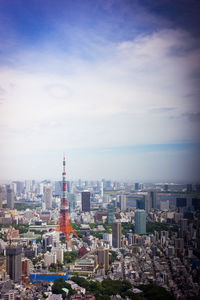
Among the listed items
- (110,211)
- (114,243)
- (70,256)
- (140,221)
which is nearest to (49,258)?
(70,256)

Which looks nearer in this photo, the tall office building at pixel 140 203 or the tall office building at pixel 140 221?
the tall office building at pixel 140 221

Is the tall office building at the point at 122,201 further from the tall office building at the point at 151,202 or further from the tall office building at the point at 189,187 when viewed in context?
the tall office building at the point at 189,187

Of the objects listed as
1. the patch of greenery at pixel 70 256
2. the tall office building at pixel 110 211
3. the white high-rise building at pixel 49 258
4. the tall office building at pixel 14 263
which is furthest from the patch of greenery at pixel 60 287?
the tall office building at pixel 110 211

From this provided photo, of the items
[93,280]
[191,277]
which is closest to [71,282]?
[93,280]

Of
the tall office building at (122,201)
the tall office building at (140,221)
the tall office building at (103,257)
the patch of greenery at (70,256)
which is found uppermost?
the tall office building at (122,201)

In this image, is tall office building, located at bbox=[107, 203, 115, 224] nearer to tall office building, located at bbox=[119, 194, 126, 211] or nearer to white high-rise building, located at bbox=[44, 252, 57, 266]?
tall office building, located at bbox=[119, 194, 126, 211]

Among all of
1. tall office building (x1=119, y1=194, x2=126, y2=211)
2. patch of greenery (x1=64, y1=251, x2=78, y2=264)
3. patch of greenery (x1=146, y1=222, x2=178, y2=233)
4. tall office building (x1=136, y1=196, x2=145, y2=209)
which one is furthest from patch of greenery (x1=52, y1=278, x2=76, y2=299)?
tall office building (x1=119, y1=194, x2=126, y2=211)
